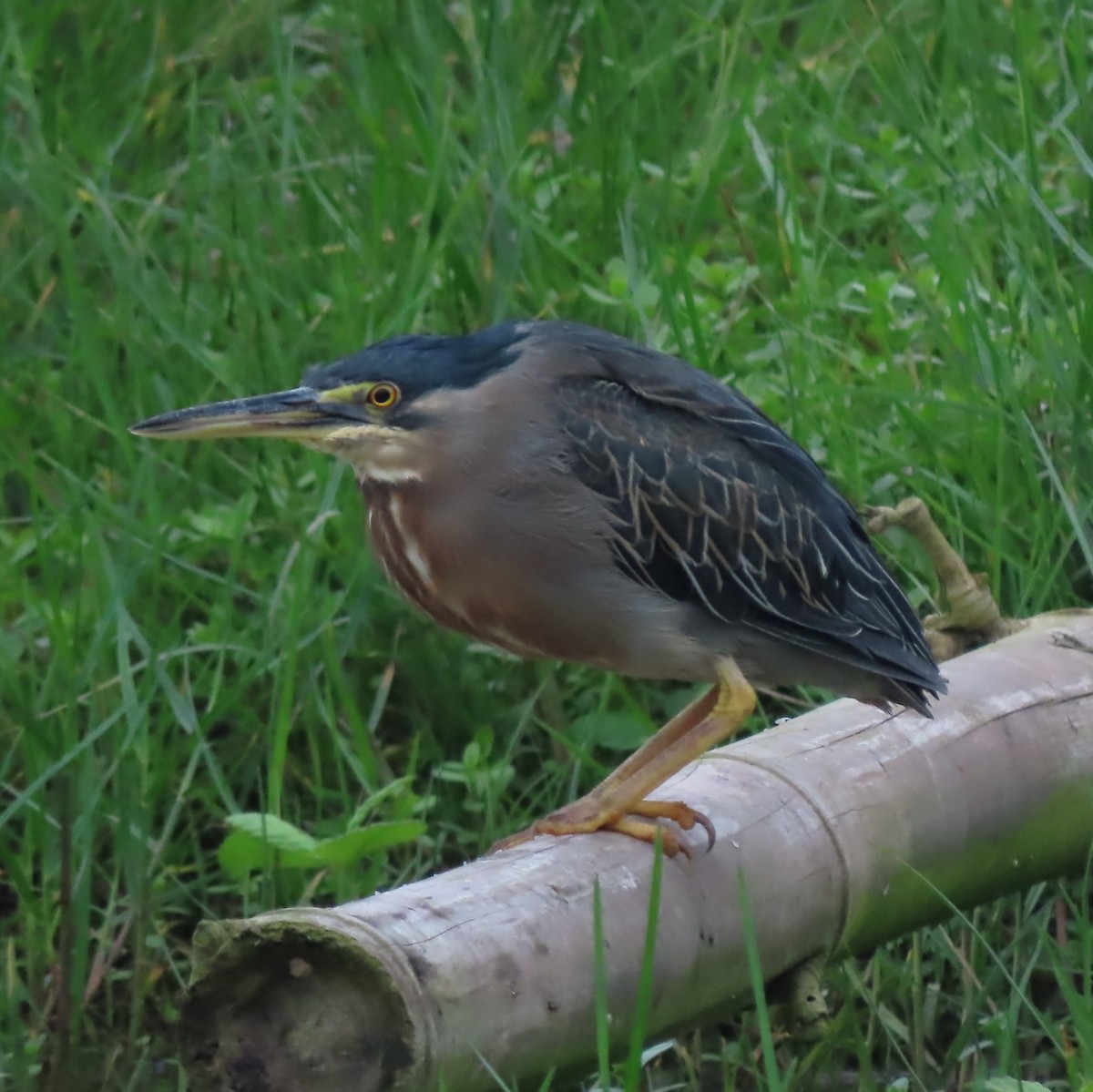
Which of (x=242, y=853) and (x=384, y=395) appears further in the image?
(x=242, y=853)

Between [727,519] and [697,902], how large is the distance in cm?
91

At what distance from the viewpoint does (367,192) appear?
16.9 ft

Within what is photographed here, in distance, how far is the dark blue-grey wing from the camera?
3.40 meters

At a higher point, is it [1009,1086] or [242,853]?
[1009,1086]

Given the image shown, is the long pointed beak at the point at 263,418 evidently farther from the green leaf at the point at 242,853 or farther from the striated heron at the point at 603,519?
the green leaf at the point at 242,853

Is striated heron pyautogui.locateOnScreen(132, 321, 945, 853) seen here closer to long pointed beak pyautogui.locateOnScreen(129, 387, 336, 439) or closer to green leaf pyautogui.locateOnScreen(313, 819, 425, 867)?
long pointed beak pyautogui.locateOnScreen(129, 387, 336, 439)

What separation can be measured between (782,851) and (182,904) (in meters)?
1.72

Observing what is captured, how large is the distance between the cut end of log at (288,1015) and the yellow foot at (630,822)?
552mm

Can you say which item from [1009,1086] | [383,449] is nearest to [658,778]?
[383,449]

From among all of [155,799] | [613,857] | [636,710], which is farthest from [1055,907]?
[155,799]

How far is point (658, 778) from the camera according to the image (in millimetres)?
3254

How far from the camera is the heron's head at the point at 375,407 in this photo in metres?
3.33

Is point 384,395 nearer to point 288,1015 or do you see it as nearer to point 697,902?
point 697,902

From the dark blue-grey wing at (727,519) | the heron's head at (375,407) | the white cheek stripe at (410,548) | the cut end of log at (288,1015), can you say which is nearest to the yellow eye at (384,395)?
the heron's head at (375,407)
